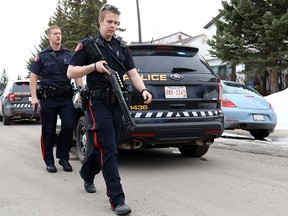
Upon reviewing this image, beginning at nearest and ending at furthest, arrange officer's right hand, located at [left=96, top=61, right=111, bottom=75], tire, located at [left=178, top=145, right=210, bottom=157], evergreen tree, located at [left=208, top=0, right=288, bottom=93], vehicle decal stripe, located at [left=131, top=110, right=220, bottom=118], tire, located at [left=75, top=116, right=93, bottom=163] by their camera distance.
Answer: officer's right hand, located at [left=96, top=61, right=111, bottom=75], vehicle decal stripe, located at [left=131, top=110, right=220, bottom=118], tire, located at [left=75, top=116, right=93, bottom=163], tire, located at [left=178, top=145, right=210, bottom=157], evergreen tree, located at [left=208, top=0, right=288, bottom=93]

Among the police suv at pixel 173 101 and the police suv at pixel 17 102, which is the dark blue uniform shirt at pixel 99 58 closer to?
the police suv at pixel 173 101

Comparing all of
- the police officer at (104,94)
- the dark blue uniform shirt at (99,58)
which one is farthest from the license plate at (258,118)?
the dark blue uniform shirt at (99,58)

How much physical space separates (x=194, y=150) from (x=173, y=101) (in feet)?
5.31

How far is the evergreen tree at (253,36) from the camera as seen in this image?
19155 millimetres

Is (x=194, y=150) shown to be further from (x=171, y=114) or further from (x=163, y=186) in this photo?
→ (x=163, y=186)

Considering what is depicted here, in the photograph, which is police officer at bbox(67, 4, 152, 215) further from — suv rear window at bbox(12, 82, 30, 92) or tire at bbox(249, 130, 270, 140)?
suv rear window at bbox(12, 82, 30, 92)

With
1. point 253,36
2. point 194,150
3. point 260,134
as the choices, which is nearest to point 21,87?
point 260,134

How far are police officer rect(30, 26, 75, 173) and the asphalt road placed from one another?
1.58 ft

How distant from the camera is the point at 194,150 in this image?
267 inches

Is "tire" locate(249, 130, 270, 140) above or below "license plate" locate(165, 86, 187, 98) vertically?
below

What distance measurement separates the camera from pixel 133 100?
525 cm

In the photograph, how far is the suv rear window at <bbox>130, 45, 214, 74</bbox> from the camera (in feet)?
18.1

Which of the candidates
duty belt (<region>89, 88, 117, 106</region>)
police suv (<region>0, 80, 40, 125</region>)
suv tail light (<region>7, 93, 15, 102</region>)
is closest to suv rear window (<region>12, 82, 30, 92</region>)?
police suv (<region>0, 80, 40, 125</region>)

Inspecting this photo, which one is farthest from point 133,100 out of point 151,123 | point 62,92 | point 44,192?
point 44,192
